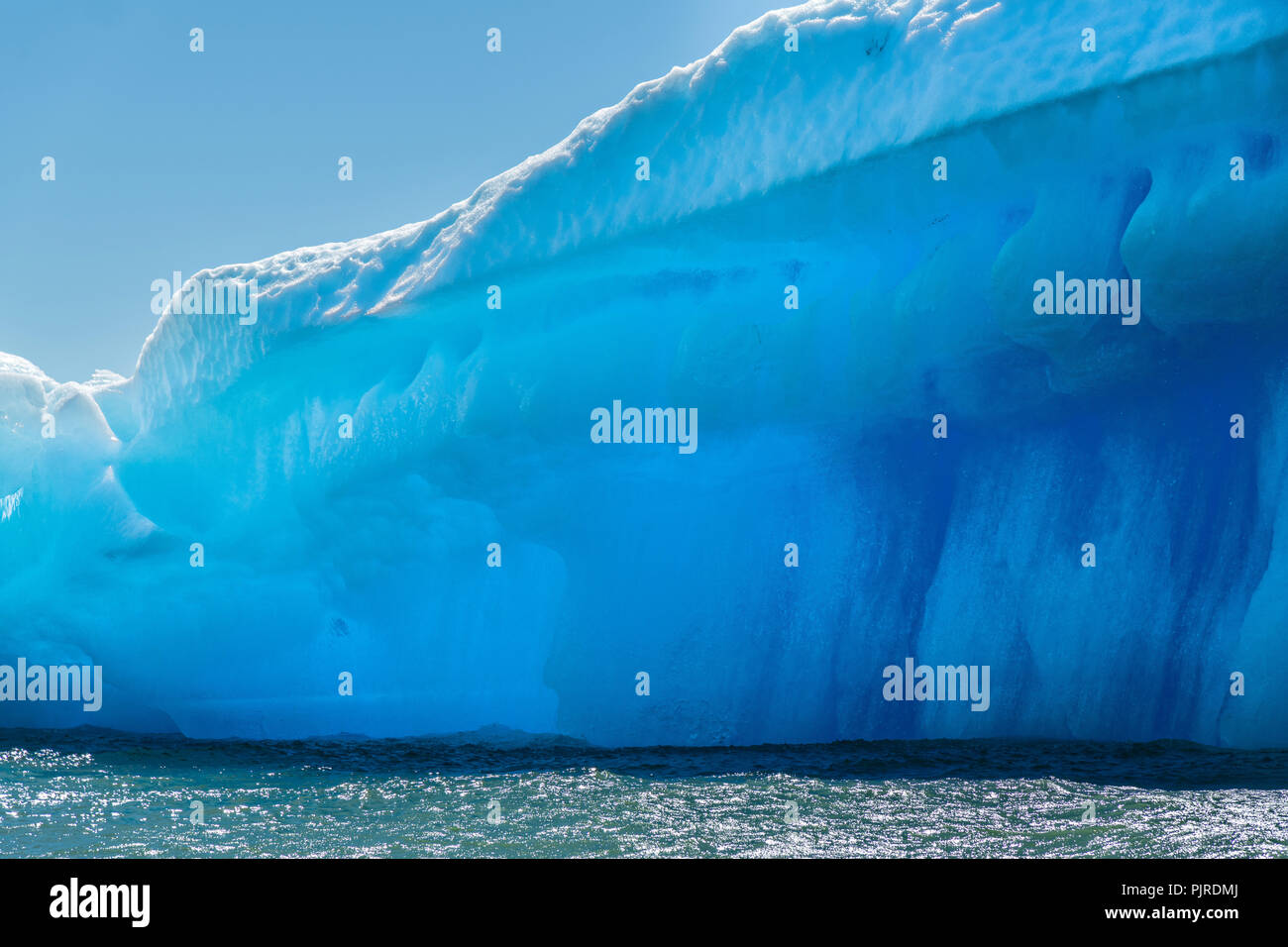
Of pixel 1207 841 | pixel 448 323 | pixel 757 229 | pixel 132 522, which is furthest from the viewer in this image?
pixel 132 522

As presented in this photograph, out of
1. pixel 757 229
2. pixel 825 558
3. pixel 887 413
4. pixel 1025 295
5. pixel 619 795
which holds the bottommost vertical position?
pixel 619 795

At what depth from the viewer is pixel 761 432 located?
9.20 m

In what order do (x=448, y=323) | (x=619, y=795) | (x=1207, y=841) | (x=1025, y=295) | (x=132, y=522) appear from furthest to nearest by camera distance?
(x=132, y=522), (x=448, y=323), (x=1025, y=295), (x=619, y=795), (x=1207, y=841)

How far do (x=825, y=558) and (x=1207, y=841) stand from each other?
418cm

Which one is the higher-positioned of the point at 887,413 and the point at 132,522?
the point at 887,413

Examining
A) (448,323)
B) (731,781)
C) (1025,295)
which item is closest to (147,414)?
(448,323)

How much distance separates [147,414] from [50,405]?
3.62 ft

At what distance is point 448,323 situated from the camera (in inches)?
381

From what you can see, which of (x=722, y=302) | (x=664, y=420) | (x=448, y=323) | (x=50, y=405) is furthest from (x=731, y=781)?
(x=50, y=405)

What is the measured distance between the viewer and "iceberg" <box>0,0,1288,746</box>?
780 centimetres

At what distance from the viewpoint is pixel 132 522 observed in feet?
34.1

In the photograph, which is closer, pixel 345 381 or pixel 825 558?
pixel 825 558

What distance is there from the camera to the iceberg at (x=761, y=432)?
25.6 feet

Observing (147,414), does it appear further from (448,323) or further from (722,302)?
(722,302)
